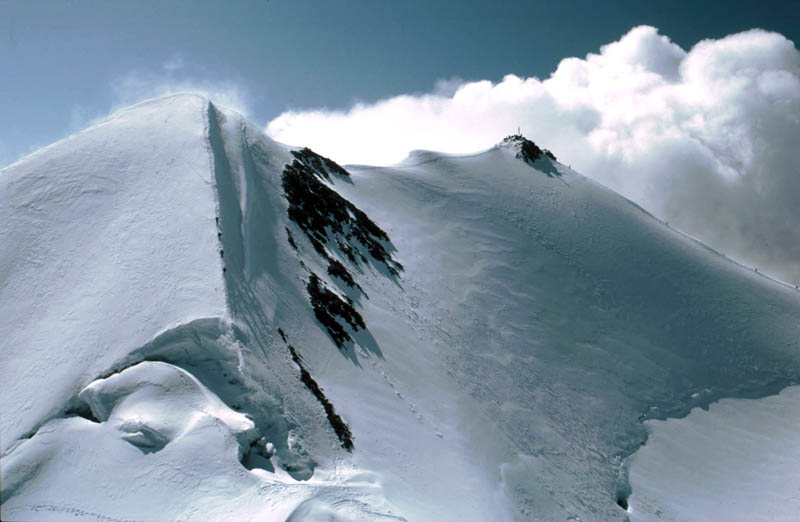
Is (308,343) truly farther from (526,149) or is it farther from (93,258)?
(526,149)

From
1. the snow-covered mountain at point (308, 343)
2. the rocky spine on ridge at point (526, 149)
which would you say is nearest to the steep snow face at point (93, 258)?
the snow-covered mountain at point (308, 343)

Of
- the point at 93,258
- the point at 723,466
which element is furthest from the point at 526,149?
the point at 93,258

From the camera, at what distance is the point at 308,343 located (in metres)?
16.5

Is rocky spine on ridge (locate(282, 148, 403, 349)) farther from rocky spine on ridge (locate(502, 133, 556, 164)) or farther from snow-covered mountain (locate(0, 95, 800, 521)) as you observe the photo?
rocky spine on ridge (locate(502, 133, 556, 164))

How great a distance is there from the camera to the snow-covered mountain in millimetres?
9992

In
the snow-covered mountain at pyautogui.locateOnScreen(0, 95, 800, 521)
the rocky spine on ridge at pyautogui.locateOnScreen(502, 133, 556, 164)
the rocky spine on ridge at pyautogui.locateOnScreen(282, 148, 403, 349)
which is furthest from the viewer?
the rocky spine on ridge at pyautogui.locateOnScreen(502, 133, 556, 164)

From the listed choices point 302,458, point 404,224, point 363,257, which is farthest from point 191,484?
point 404,224

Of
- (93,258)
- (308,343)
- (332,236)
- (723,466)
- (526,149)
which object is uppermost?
(526,149)

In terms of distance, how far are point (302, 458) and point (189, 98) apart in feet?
78.2

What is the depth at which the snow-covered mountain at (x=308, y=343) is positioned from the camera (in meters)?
9.99

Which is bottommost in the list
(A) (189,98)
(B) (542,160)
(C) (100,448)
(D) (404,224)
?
(C) (100,448)

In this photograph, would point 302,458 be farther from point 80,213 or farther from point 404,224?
point 404,224

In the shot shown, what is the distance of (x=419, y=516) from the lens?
1187cm

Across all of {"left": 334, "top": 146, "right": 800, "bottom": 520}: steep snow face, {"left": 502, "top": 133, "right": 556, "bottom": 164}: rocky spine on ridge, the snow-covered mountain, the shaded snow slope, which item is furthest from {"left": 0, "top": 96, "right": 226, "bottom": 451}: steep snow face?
{"left": 502, "top": 133, "right": 556, "bottom": 164}: rocky spine on ridge
